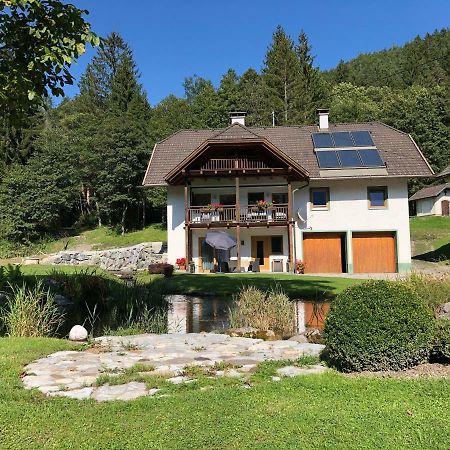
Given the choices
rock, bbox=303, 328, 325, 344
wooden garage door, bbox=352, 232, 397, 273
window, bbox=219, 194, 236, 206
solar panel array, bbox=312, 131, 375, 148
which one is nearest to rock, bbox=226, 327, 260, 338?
rock, bbox=303, 328, 325, 344

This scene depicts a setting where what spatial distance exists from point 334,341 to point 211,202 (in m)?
22.9

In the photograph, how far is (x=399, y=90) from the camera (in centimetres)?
6125

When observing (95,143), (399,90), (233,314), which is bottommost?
(233,314)

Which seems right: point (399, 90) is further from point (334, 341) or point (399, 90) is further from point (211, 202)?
point (334, 341)

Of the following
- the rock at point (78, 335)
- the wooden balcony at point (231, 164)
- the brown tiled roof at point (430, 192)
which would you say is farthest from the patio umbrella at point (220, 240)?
the brown tiled roof at point (430, 192)

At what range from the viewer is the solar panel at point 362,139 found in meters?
28.1

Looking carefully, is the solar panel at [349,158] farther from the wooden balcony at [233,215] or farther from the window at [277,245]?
the window at [277,245]

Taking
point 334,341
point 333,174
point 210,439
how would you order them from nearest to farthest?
point 210,439
point 334,341
point 333,174

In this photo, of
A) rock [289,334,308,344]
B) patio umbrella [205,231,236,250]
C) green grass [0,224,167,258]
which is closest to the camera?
rock [289,334,308,344]

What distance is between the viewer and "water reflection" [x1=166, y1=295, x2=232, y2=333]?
1082cm

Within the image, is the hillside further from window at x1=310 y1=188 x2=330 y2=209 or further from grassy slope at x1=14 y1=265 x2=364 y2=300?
grassy slope at x1=14 y1=265 x2=364 y2=300

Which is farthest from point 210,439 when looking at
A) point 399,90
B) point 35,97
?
point 399,90

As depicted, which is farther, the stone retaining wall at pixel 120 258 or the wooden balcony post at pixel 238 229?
the stone retaining wall at pixel 120 258

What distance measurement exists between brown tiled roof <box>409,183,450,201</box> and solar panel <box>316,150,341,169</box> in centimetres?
2304
